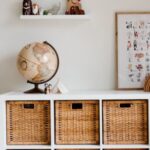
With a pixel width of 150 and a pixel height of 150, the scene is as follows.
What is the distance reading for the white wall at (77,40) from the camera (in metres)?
2.38

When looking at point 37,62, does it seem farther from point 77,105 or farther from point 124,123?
point 124,123

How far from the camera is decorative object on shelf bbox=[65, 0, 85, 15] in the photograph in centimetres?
231

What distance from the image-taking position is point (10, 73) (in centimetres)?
241

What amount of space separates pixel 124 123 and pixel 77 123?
31cm

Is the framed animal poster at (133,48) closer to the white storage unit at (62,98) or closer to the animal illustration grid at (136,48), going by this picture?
the animal illustration grid at (136,48)

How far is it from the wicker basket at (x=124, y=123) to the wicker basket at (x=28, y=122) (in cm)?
39

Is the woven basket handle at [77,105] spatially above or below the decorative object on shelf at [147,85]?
below

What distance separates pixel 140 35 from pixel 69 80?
630mm

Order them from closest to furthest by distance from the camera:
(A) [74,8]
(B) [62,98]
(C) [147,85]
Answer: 1. (B) [62,98]
2. (C) [147,85]
3. (A) [74,8]

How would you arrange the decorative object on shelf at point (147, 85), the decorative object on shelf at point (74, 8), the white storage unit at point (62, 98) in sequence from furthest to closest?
the decorative object on shelf at point (74, 8)
the decorative object on shelf at point (147, 85)
the white storage unit at point (62, 98)

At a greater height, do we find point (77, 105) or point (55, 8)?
point (55, 8)

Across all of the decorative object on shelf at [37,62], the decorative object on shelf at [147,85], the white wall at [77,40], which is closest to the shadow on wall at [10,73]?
the white wall at [77,40]

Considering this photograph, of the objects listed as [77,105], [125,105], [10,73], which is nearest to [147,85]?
[125,105]

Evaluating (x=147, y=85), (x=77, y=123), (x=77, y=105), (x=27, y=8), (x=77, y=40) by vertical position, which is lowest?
(x=77, y=123)
